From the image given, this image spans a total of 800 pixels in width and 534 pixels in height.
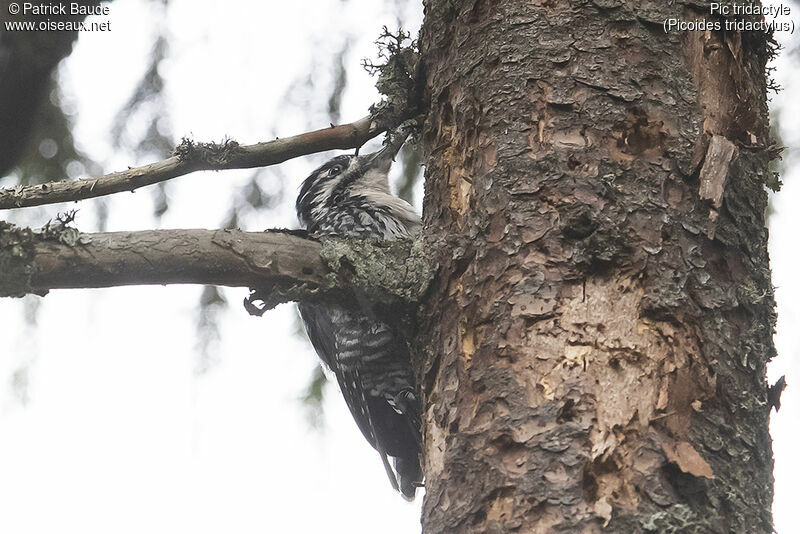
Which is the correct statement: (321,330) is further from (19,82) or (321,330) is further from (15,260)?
(19,82)

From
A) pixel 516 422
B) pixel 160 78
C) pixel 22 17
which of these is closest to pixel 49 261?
pixel 22 17

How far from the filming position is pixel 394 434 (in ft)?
11.8

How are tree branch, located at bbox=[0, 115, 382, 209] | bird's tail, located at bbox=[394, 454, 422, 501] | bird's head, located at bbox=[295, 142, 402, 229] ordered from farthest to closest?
bird's head, located at bbox=[295, 142, 402, 229] < bird's tail, located at bbox=[394, 454, 422, 501] < tree branch, located at bbox=[0, 115, 382, 209]

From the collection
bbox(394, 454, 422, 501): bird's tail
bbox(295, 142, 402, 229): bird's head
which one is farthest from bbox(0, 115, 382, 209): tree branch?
bbox(394, 454, 422, 501): bird's tail

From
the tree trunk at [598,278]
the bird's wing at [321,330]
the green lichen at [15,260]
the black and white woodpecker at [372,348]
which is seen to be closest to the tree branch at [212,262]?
the green lichen at [15,260]

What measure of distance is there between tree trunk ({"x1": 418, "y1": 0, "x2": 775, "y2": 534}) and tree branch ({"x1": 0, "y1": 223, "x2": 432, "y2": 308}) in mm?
147

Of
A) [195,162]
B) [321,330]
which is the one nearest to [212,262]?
[195,162]

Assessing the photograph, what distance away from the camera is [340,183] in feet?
13.5

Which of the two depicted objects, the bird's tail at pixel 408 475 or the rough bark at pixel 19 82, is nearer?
the rough bark at pixel 19 82

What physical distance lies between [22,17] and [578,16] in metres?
1.34

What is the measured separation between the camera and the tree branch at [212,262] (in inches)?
80.0

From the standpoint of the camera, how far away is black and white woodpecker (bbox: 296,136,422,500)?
336 cm

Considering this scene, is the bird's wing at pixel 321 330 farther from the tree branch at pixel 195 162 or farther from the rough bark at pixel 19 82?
the rough bark at pixel 19 82

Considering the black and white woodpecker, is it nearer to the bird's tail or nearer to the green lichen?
the bird's tail
